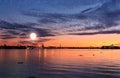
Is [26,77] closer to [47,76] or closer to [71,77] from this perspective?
[47,76]

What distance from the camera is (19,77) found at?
163 ft

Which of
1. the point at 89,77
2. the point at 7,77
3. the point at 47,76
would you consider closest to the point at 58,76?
the point at 47,76

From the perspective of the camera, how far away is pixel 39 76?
53.1m

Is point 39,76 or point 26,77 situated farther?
point 39,76

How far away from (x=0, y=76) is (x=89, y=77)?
19437 mm

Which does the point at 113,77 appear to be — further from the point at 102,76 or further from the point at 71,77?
the point at 71,77

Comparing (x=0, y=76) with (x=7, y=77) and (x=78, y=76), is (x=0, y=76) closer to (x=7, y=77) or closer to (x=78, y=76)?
(x=7, y=77)

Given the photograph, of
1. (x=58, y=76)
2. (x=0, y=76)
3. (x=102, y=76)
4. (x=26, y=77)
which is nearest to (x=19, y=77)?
(x=26, y=77)

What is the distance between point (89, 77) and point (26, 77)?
13.6 metres

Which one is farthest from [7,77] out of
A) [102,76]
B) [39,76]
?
[102,76]

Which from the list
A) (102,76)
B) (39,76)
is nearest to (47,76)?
(39,76)

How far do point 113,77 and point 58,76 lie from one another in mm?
11968

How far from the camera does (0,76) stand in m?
51.3

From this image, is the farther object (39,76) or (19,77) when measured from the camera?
(39,76)
